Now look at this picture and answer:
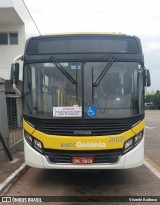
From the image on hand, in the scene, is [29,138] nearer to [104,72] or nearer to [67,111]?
[67,111]

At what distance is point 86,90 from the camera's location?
763cm

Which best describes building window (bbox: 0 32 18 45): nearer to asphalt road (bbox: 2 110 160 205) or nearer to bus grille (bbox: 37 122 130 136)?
asphalt road (bbox: 2 110 160 205)

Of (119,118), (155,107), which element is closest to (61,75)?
(119,118)

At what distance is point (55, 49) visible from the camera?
26.2 ft

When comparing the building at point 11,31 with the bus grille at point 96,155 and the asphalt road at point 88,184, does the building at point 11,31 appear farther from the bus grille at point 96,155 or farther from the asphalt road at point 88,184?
the bus grille at point 96,155

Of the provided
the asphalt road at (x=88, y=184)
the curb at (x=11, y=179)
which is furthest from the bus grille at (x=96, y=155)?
the curb at (x=11, y=179)

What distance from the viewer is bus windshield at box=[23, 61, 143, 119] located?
760cm

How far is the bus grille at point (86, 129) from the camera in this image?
7469 mm

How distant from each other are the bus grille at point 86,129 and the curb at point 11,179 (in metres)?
1.41

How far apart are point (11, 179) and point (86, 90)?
258 cm

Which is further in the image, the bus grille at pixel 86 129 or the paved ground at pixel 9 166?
the paved ground at pixel 9 166

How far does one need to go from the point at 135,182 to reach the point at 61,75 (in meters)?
2.90

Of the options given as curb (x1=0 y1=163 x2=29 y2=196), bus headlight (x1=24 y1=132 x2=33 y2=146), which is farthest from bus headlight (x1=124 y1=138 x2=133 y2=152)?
curb (x1=0 y1=163 x2=29 y2=196)

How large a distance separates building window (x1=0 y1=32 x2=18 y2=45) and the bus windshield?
15.3 metres
